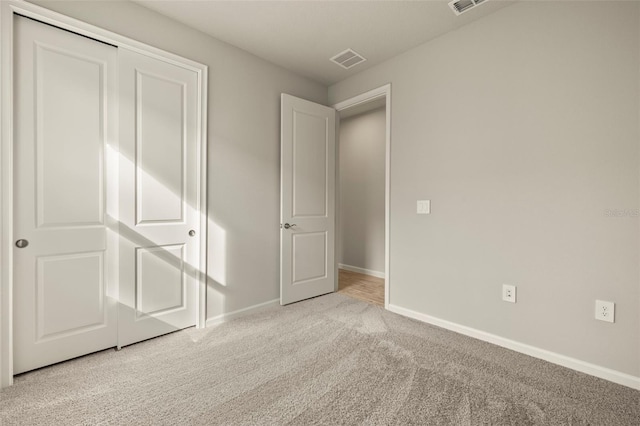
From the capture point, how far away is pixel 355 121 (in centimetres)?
503

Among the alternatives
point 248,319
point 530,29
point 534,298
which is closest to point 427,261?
point 534,298

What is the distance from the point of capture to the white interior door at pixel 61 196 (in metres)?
1.85

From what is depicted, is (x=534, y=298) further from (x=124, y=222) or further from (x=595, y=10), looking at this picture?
(x=124, y=222)

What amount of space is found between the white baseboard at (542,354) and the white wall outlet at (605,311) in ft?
1.06

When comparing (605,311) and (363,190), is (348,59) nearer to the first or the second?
(363,190)

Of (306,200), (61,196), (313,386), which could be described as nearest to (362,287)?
(306,200)

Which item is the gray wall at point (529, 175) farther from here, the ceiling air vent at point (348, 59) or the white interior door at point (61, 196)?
the white interior door at point (61, 196)

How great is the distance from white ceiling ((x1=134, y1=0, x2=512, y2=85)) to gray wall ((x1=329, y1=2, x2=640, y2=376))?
0.78ft

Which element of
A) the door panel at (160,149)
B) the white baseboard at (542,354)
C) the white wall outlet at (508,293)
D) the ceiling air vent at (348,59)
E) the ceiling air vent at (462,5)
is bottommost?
the white baseboard at (542,354)

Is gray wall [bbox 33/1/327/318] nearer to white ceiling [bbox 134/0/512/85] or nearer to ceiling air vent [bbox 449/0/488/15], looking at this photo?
white ceiling [bbox 134/0/512/85]

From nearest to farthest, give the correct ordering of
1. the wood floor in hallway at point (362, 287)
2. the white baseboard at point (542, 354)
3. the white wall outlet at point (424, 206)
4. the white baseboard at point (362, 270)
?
the white baseboard at point (542, 354) < the white wall outlet at point (424, 206) < the wood floor in hallway at point (362, 287) < the white baseboard at point (362, 270)

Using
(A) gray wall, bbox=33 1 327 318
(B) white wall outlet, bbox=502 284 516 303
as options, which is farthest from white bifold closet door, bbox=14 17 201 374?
(B) white wall outlet, bbox=502 284 516 303

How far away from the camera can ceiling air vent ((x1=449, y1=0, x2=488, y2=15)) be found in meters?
2.19

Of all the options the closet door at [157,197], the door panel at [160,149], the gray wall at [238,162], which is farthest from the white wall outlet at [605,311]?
the door panel at [160,149]
